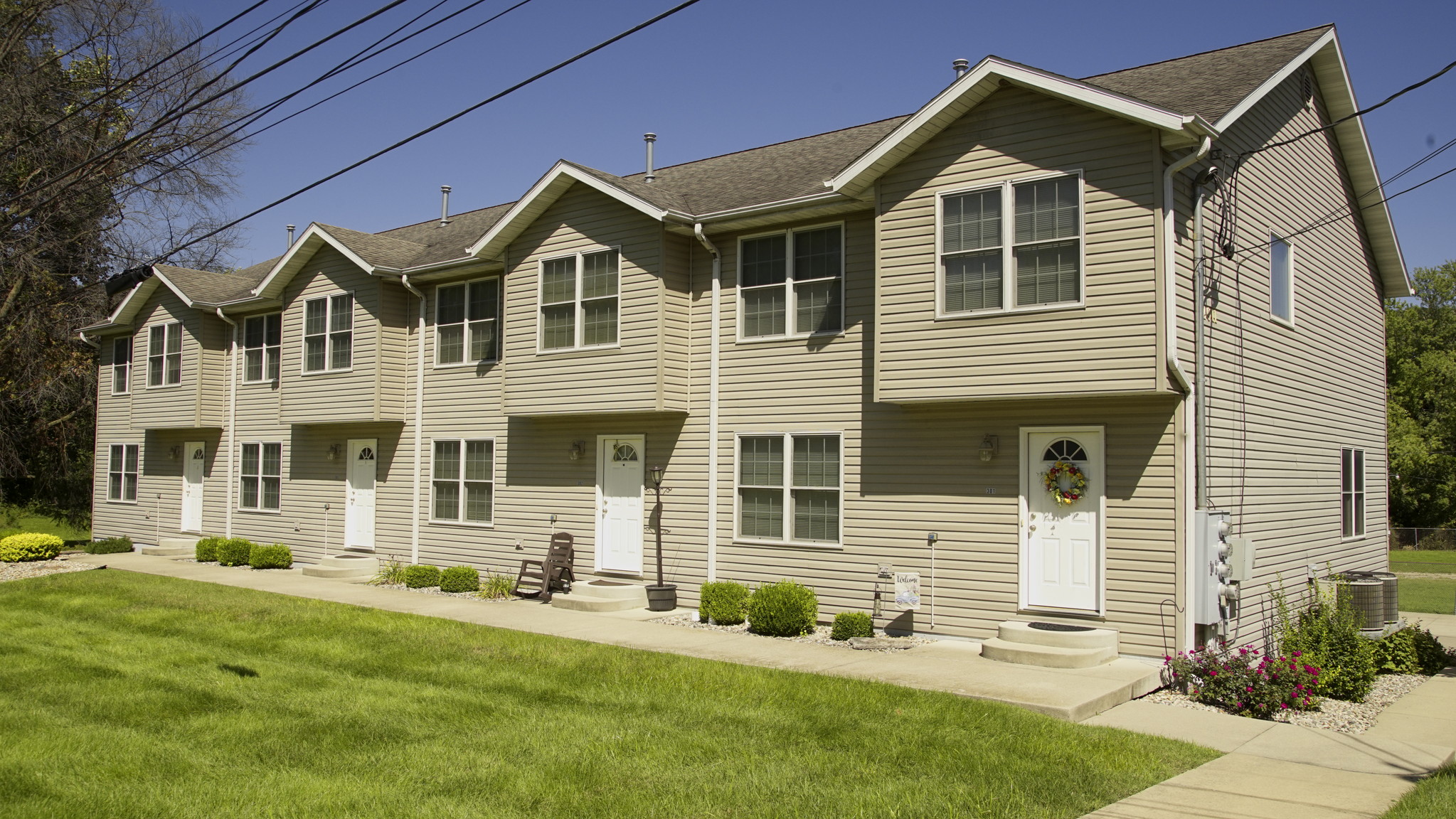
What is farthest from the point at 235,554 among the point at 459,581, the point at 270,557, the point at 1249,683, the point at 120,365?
the point at 1249,683

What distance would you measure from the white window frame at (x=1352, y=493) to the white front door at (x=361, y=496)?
15.9 metres

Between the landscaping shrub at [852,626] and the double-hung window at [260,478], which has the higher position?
the double-hung window at [260,478]

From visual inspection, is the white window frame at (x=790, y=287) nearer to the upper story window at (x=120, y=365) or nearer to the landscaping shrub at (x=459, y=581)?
the landscaping shrub at (x=459, y=581)

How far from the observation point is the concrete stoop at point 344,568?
1836 cm

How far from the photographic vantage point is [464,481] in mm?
17953

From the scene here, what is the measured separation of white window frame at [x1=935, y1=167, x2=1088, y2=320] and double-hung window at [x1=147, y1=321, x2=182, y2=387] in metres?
18.9

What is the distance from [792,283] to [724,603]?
14.1 feet

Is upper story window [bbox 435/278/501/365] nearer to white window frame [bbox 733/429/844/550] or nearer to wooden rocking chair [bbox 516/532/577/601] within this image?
wooden rocking chair [bbox 516/532/577/601]

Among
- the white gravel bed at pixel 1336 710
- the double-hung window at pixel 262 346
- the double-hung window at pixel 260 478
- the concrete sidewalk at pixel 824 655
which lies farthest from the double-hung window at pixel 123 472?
the white gravel bed at pixel 1336 710

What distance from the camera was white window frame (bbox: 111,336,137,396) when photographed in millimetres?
25656

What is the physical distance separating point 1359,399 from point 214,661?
51.8 feet

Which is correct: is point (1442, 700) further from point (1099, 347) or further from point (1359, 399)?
point (1359, 399)

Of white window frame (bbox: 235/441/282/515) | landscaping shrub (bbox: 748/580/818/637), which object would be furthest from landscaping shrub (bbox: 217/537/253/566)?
landscaping shrub (bbox: 748/580/818/637)

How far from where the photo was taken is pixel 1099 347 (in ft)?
34.8
